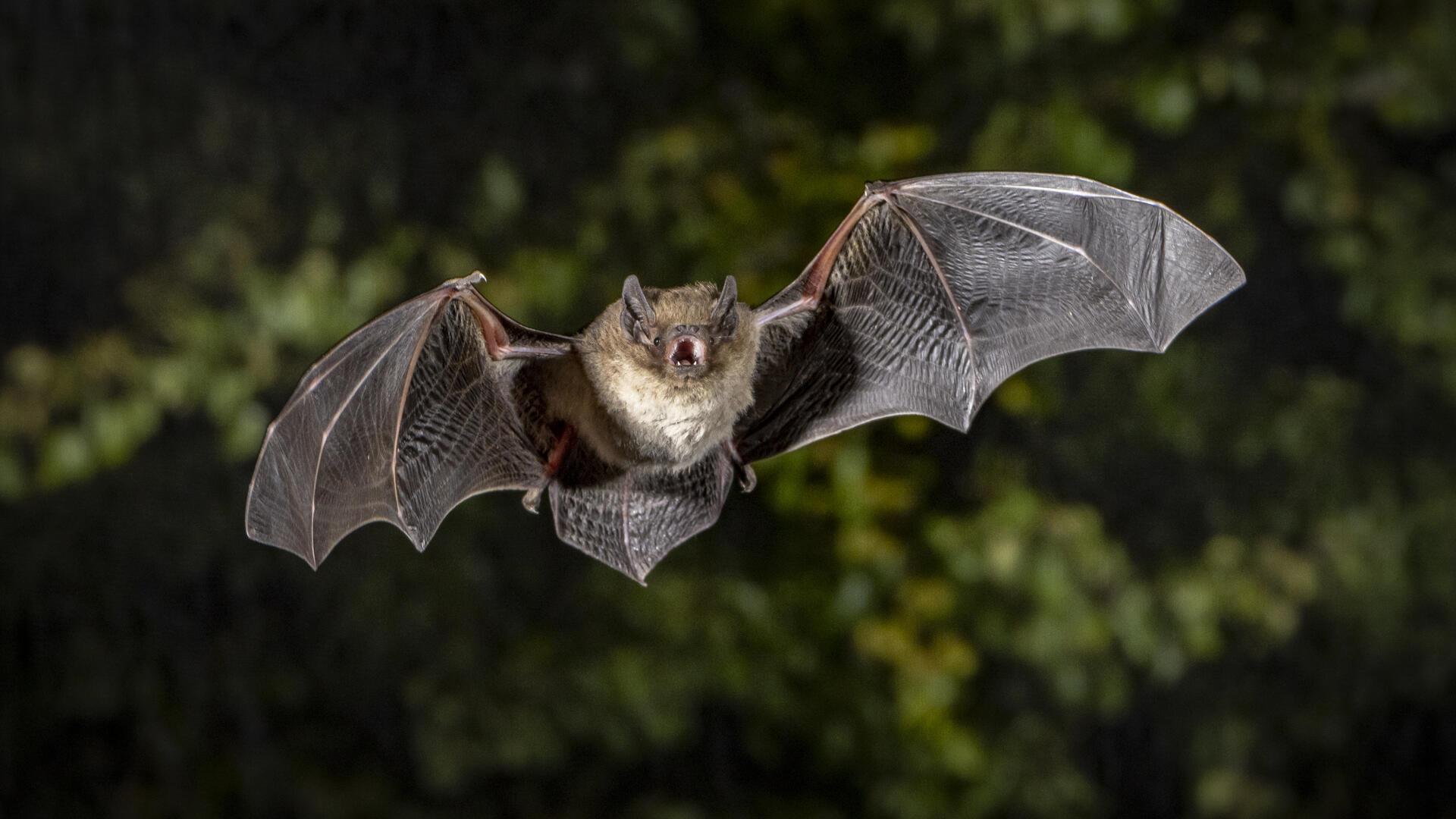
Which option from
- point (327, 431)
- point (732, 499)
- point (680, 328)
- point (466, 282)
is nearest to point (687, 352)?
point (680, 328)

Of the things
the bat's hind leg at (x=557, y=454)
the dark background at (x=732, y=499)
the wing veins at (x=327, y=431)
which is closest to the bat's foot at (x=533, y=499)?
the bat's hind leg at (x=557, y=454)

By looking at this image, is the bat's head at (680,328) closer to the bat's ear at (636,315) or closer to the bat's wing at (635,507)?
the bat's ear at (636,315)

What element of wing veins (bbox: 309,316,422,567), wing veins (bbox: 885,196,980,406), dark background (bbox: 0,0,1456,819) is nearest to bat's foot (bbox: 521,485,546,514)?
wing veins (bbox: 309,316,422,567)

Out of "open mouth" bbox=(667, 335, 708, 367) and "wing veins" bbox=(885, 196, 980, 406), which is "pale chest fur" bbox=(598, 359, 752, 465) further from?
"wing veins" bbox=(885, 196, 980, 406)

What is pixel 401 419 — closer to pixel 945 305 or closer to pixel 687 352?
pixel 687 352

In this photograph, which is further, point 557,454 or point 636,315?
point 557,454
